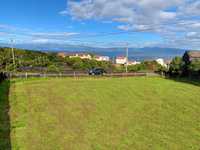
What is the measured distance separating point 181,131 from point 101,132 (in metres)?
3.09

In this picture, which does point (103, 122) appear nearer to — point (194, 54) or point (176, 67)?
point (176, 67)

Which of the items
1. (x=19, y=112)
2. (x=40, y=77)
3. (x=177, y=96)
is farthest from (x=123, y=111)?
(x=40, y=77)

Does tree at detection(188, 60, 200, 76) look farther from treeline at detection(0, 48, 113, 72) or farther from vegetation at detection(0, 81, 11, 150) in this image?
vegetation at detection(0, 81, 11, 150)

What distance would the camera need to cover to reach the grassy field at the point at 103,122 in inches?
379

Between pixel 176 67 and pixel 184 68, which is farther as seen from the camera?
pixel 176 67

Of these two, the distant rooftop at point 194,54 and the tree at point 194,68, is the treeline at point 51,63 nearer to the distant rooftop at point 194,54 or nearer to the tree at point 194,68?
the distant rooftop at point 194,54

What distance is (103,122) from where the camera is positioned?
12.5m

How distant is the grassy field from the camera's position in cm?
962

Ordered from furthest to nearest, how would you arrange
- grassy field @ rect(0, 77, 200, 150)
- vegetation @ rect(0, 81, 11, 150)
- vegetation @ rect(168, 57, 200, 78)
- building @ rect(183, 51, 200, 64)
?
building @ rect(183, 51, 200, 64)
vegetation @ rect(168, 57, 200, 78)
grassy field @ rect(0, 77, 200, 150)
vegetation @ rect(0, 81, 11, 150)

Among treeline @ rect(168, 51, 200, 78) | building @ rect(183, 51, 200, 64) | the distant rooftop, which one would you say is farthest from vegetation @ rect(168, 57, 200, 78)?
the distant rooftop

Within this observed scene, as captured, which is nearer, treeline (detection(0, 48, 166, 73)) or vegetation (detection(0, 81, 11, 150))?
vegetation (detection(0, 81, 11, 150))

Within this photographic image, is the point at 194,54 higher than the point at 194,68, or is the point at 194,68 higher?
the point at 194,54

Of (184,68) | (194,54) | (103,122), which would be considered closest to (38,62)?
(184,68)

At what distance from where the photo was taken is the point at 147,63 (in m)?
57.0
